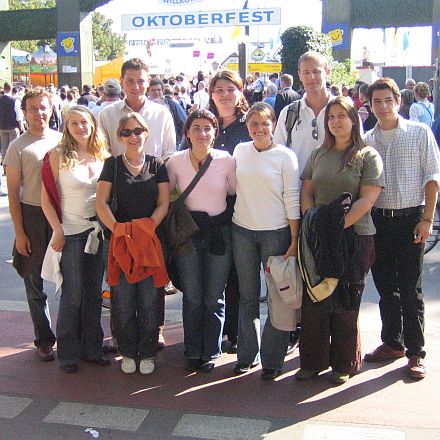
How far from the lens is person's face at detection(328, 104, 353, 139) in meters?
3.97

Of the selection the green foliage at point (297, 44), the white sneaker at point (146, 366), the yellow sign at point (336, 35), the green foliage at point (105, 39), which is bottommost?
the white sneaker at point (146, 366)

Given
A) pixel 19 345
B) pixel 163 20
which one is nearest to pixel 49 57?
pixel 163 20

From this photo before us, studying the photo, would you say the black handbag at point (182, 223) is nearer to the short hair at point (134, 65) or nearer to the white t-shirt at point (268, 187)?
the white t-shirt at point (268, 187)

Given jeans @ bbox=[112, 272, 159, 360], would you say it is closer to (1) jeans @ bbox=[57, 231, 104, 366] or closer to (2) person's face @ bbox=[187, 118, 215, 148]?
(1) jeans @ bbox=[57, 231, 104, 366]

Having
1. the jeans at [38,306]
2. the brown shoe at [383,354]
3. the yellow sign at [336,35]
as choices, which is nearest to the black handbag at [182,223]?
the jeans at [38,306]

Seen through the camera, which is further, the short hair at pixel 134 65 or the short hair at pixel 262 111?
the short hair at pixel 134 65

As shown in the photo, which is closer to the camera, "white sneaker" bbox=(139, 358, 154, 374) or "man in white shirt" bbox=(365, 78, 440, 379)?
"man in white shirt" bbox=(365, 78, 440, 379)

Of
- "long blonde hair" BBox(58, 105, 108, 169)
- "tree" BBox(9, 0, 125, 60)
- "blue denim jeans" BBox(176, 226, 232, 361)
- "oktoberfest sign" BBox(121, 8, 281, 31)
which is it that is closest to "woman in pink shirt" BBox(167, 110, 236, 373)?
"blue denim jeans" BBox(176, 226, 232, 361)

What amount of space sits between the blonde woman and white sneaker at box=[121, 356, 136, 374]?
0.70 ft

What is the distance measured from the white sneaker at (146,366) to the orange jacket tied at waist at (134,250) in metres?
0.61

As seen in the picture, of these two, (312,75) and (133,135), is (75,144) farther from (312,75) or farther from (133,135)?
(312,75)

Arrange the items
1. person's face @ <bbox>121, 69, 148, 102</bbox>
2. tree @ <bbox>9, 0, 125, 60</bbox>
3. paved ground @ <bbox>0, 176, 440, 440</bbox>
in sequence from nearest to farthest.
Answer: paved ground @ <bbox>0, 176, 440, 440</bbox> → person's face @ <bbox>121, 69, 148, 102</bbox> → tree @ <bbox>9, 0, 125, 60</bbox>

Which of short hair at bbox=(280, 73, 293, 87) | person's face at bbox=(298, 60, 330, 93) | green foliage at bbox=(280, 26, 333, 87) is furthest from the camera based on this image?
short hair at bbox=(280, 73, 293, 87)

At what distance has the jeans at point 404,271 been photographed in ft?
13.9
